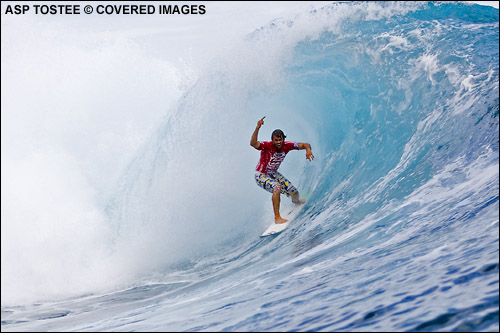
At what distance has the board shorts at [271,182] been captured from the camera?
7.21 m

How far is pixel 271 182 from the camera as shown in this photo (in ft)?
23.6

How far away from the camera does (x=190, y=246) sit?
800cm

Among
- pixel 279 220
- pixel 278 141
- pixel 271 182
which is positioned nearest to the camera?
pixel 278 141

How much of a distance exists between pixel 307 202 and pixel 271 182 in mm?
1086

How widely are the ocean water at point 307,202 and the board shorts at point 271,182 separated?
482 mm

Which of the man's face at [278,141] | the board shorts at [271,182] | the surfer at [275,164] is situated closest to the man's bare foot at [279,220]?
the surfer at [275,164]

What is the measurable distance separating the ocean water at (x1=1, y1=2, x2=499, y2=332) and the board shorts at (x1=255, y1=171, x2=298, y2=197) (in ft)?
1.58

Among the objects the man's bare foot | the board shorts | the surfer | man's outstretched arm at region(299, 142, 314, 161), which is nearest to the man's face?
the surfer

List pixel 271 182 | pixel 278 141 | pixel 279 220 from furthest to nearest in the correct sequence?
pixel 279 220
pixel 271 182
pixel 278 141

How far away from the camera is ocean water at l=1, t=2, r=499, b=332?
457 centimetres

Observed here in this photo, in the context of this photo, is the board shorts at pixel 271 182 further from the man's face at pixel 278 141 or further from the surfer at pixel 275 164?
the man's face at pixel 278 141

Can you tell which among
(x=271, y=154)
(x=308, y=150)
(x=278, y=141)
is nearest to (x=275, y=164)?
(x=271, y=154)

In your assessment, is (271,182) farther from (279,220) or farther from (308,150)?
(308,150)

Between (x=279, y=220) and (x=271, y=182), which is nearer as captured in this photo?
(x=271, y=182)
